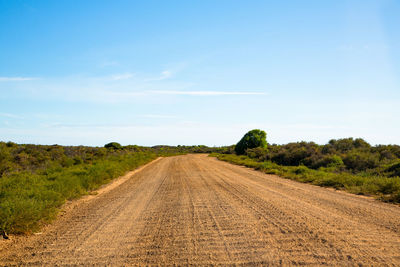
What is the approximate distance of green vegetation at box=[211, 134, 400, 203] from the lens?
11.4m

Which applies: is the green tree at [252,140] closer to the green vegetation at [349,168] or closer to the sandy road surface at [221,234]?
→ the green vegetation at [349,168]

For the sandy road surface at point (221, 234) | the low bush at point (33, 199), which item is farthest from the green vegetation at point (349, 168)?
the low bush at point (33, 199)

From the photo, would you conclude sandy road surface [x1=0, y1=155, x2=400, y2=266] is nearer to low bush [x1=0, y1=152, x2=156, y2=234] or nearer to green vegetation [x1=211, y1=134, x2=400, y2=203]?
low bush [x1=0, y1=152, x2=156, y2=234]

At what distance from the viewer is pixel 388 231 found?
584cm

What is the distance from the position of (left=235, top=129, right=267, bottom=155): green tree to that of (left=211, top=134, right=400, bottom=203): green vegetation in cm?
1784

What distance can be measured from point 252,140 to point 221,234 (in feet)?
149

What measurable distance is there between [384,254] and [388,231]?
1.57 metres

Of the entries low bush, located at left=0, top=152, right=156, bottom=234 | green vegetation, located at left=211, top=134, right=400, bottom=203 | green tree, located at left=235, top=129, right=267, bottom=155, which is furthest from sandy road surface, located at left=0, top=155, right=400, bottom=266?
green tree, located at left=235, top=129, right=267, bottom=155

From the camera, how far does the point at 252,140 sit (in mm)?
50375

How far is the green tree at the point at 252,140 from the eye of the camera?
164 ft

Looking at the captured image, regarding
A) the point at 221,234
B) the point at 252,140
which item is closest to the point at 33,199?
the point at 221,234

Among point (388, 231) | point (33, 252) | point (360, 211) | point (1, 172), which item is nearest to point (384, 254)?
point (388, 231)

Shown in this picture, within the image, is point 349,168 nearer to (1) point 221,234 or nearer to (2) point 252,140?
(1) point 221,234

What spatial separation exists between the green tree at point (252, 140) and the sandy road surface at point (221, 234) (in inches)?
1608
